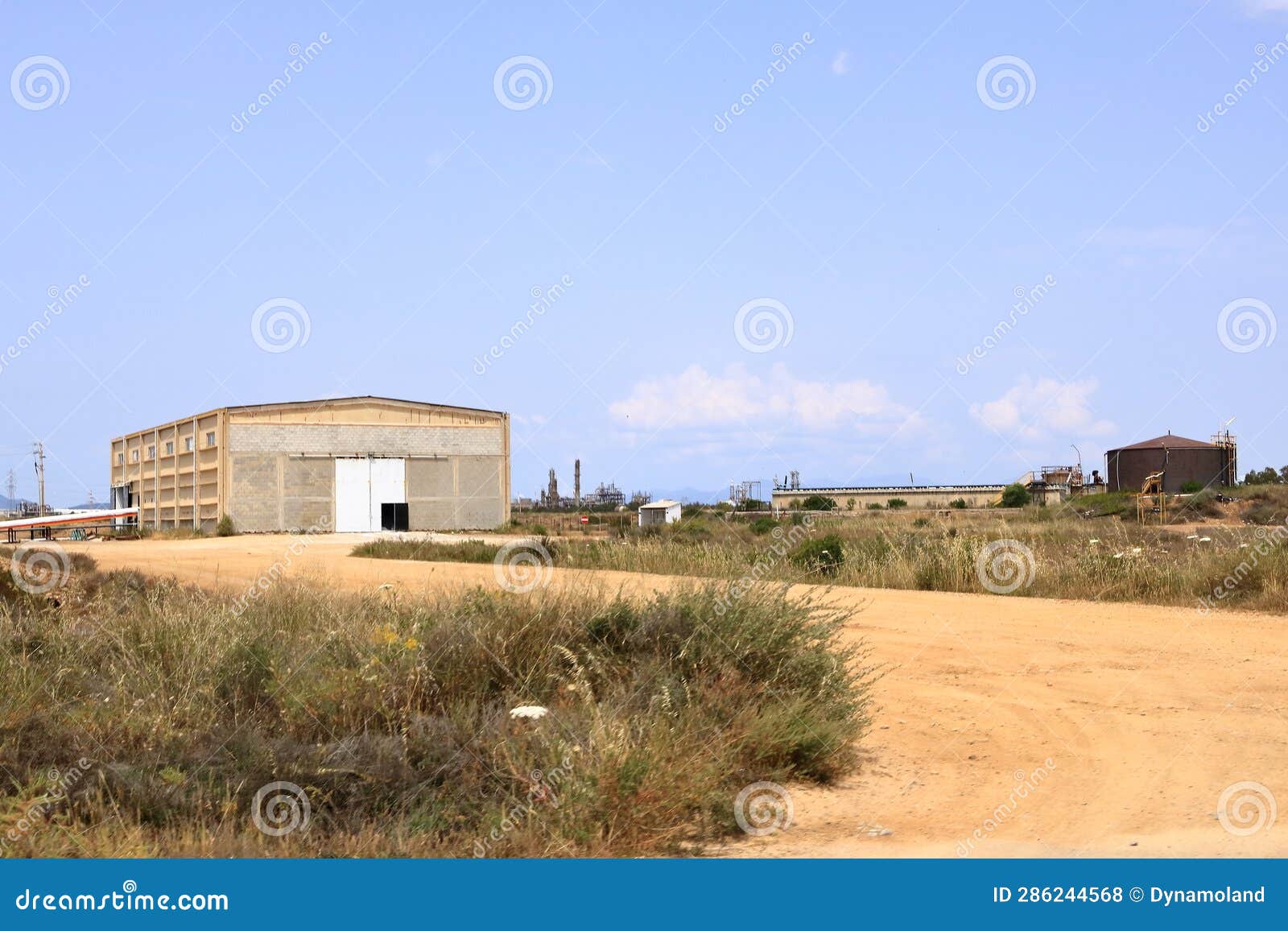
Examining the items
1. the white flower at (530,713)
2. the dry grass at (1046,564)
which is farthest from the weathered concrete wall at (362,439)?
the white flower at (530,713)

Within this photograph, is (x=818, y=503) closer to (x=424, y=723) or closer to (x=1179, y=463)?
(x=1179, y=463)

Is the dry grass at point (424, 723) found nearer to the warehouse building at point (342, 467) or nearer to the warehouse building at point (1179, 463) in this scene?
the warehouse building at point (342, 467)

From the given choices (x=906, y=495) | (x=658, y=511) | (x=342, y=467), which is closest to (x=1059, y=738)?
(x=342, y=467)

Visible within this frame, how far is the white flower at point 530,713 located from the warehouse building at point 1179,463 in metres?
62.5

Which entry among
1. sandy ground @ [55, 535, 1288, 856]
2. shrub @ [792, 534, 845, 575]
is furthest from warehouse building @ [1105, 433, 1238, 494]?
Answer: sandy ground @ [55, 535, 1288, 856]

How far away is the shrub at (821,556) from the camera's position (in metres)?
18.9

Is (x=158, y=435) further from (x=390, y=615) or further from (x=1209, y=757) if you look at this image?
(x=1209, y=757)

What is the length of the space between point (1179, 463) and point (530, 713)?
215 feet

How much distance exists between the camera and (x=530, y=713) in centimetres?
693

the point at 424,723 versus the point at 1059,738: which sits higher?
the point at 424,723

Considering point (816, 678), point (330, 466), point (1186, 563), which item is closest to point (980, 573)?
point (1186, 563)

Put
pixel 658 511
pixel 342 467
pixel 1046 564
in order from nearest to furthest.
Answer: pixel 1046 564 < pixel 342 467 < pixel 658 511

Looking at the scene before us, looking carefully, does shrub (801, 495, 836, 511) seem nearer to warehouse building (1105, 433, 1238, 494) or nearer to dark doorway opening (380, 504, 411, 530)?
warehouse building (1105, 433, 1238, 494)

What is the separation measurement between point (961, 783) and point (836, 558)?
496 inches
